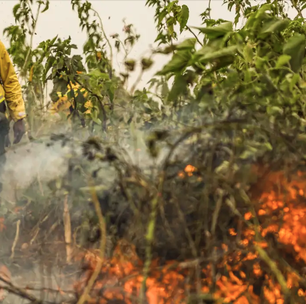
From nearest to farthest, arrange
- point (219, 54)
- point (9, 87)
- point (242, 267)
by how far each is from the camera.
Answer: point (219, 54), point (242, 267), point (9, 87)

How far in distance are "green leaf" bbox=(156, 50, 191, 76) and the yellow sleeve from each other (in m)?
1.31

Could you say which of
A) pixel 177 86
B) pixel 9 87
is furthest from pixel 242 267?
pixel 9 87

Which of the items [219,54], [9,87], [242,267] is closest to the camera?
[219,54]

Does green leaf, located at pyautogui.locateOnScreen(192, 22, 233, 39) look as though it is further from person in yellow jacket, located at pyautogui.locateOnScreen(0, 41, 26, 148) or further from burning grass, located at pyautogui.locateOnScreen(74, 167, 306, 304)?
person in yellow jacket, located at pyautogui.locateOnScreen(0, 41, 26, 148)

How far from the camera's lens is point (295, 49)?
30.0 inches

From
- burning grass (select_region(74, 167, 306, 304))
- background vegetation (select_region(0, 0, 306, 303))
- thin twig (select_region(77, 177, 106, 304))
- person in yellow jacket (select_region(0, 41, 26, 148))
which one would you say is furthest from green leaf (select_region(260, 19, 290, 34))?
person in yellow jacket (select_region(0, 41, 26, 148))

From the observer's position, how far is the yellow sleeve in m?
1.93

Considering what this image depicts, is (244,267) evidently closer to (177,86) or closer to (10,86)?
(177,86)

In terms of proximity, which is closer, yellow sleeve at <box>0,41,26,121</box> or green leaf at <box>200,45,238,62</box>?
green leaf at <box>200,45,238,62</box>

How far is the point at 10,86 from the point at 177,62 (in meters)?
1.37

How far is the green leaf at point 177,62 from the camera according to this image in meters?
0.71

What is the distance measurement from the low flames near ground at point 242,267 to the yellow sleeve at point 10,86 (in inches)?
51.0

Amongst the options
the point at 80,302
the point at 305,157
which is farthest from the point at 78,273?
the point at 305,157

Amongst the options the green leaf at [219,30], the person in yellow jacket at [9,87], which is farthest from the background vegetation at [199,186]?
the person in yellow jacket at [9,87]
